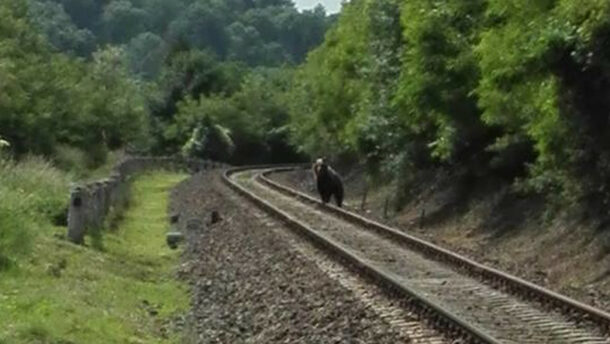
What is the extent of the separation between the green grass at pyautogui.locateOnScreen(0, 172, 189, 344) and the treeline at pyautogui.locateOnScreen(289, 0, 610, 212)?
24.4ft

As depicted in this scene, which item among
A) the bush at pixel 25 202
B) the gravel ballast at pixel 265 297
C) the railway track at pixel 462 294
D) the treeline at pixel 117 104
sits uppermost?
the treeline at pixel 117 104

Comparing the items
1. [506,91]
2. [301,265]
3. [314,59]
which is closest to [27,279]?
[301,265]

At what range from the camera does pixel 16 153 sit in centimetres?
4525

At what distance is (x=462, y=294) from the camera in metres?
17.8

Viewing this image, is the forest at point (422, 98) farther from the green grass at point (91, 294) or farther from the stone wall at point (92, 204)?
the green grass at point (91, 294)

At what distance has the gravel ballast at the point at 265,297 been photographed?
14914mm

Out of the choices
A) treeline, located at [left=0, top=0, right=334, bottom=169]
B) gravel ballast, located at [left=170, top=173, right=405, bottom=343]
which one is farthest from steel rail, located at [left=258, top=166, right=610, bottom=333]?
treeline, located at [left=0, top=0, right=334, bottom=169]

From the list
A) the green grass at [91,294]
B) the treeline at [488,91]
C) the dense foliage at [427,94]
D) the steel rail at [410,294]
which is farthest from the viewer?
the dense foliage at [427,94]

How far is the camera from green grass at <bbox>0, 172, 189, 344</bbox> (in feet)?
44.8

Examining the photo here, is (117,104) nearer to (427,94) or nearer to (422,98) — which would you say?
(422,98)

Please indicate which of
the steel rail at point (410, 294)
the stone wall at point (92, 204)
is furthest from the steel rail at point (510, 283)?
the stone wall at point (92, 204)

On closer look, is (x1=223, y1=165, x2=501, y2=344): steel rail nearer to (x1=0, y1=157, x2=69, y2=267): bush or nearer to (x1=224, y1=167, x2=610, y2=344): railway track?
(x1=224, y1=167, x2=610, y2=344): railway track

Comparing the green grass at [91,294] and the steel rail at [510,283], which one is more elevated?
the steel rail at [510,283]

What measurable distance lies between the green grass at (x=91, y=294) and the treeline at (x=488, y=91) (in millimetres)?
7430
